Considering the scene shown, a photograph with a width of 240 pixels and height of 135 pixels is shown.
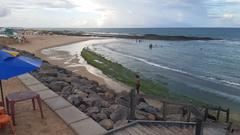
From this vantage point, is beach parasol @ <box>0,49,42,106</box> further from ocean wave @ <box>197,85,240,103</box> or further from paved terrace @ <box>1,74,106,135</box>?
ocean wave @ <box>197,85,240,103</box>

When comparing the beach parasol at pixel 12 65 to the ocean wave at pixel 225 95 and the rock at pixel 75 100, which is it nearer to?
the rock at pixel 75 100

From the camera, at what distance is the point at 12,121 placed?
6109 mm

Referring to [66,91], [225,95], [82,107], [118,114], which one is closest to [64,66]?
[66,91]

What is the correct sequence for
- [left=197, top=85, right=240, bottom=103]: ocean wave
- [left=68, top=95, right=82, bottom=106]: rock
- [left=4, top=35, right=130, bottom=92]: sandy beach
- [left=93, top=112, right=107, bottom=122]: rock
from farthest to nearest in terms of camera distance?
[left=4, top=35, right=130, bottom=92]: sandy beach, [left=197, top=85, right=240, bottom=103]: ocean wave, [left=68, top=95, right=82, bottom=106]: rock, [left=93, top=112, right=107, bottom=122]: rock

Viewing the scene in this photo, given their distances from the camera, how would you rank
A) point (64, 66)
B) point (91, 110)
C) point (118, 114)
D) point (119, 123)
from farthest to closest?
point (64, 66) → point (91, 110) → point (118, 114) → point (119, 123)

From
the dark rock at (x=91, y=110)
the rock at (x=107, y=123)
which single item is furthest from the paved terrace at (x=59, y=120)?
the dark rock at (x=91, y=110)

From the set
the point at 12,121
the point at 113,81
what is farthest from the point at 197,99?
the point at 12,121

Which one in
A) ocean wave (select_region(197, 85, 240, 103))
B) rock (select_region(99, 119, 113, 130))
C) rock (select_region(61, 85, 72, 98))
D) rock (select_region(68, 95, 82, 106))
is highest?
rock (select_region(68, 95, 82, 106))

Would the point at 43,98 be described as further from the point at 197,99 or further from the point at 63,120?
the point at 197,99

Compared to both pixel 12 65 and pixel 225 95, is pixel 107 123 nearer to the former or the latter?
pixel 12 65

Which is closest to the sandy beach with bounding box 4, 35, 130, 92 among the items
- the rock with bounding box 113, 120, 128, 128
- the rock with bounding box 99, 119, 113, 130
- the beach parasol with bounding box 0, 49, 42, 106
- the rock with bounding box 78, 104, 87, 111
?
the rock with bounding box 78, 104, 87, 111

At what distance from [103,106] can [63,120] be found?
2.49 meters

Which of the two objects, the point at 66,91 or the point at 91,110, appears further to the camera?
the point at 66,91

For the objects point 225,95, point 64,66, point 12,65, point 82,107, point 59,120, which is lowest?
point 225,95
